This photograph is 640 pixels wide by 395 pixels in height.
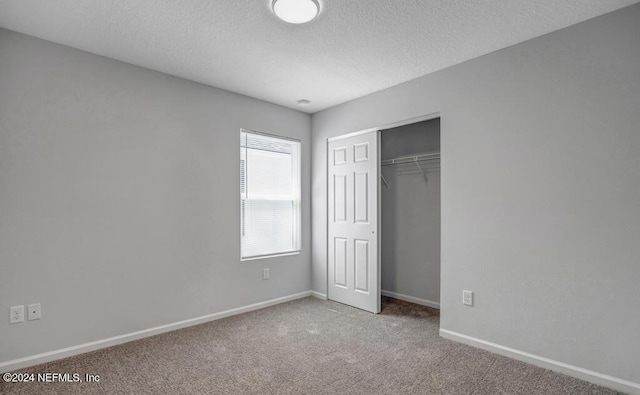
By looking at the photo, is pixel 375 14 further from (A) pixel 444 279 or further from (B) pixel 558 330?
(B) pixel 558 330

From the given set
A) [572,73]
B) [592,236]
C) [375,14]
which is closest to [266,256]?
[375,14]

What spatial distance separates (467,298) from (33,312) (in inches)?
137

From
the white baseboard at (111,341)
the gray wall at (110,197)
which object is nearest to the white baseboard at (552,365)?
the white baseboard at (111,341)

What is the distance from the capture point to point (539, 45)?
259 centimetres

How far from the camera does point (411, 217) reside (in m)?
4.33

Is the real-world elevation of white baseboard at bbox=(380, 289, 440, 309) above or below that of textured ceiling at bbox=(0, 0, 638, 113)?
below

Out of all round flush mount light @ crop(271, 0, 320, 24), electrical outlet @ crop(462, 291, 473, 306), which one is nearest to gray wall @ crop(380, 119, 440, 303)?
electrical outlet @ crop(462, 291, 473, 306)

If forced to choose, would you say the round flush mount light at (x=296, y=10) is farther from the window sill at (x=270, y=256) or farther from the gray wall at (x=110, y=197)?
the window sill at (x=270, y=256)

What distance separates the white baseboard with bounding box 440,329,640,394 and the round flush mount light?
9.40 feet

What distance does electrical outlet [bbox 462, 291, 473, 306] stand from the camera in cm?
296

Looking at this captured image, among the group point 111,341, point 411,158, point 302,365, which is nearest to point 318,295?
point 302,365

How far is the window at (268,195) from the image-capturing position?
394cm

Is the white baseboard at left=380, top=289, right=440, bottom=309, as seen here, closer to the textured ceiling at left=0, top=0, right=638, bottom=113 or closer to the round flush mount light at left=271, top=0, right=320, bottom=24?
the textured ceiling at left=0, top=0, right=638, bottom=113

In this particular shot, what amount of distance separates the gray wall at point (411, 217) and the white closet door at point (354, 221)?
2.39 ft
